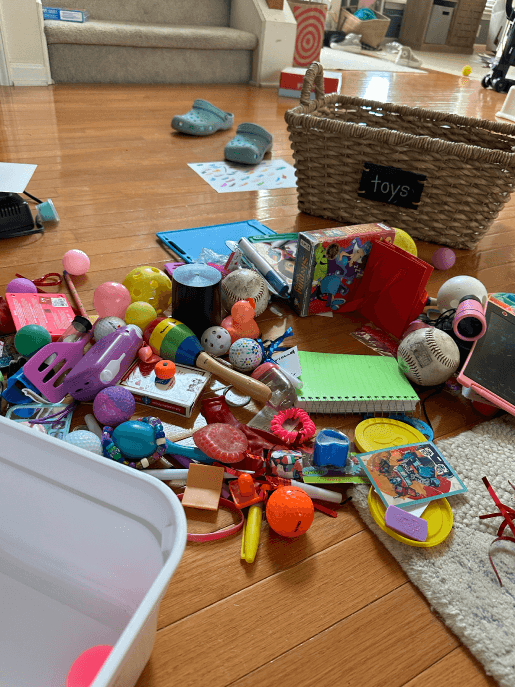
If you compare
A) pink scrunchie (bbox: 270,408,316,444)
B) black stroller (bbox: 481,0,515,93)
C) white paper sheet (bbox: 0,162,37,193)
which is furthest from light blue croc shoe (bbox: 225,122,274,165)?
black stroller (bbox: 481,0,515,93)

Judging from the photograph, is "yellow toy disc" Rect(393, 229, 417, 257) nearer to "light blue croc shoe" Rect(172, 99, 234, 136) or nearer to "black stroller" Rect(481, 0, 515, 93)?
"light blue croc shoe" Rect(172, 99, 234, 136)

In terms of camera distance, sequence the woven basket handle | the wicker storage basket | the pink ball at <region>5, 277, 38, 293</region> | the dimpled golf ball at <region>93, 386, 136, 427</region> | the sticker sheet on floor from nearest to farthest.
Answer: the dimpled golf ball at <region>93, 386, 136, 427</region> → the pink ball at <region>5, 277, 38, 293</region> → the wicker storage basket → the woven basket handle → the sticker sheet on floor

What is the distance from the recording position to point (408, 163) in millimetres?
1405

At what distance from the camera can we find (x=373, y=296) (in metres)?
1.17

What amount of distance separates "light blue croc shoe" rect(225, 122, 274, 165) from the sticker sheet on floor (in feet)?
0.08

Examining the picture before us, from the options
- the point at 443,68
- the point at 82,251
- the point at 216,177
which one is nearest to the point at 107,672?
the point at 82,251

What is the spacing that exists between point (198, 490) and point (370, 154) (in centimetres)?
105

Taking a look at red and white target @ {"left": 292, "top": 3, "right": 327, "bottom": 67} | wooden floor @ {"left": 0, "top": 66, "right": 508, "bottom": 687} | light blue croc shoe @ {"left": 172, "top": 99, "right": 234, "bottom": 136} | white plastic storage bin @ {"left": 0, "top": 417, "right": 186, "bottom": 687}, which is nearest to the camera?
white plastic storage bin @ {"left": 0, "top": 417, "right": 186, "bottom": 687}

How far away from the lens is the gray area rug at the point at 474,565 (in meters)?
Result: 0.62

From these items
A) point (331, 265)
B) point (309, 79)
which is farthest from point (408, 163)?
point (331, 265)

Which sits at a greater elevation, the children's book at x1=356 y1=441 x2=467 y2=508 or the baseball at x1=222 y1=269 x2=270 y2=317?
the baseball at x1=222 y1=269 x2=270 y2=317

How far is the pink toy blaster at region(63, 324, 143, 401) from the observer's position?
2.77ft

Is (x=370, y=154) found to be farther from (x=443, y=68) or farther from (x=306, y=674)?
(x=443, y=68)

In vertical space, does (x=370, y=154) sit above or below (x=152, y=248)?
above
